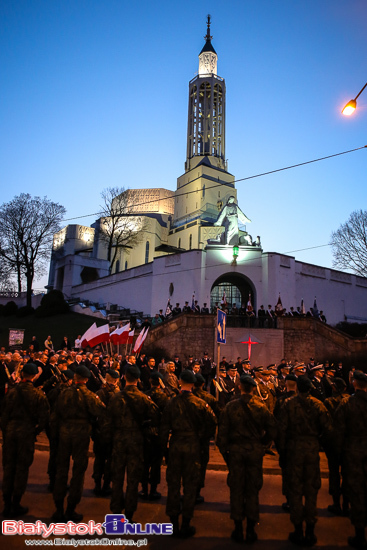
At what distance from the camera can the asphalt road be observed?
4.92m

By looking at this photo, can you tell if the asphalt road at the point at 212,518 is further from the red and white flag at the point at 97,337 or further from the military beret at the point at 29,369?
the red and white flag at the point at 97,337

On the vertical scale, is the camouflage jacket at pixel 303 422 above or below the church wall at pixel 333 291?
below

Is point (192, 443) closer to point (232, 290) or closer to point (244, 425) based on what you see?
point (244, 425)

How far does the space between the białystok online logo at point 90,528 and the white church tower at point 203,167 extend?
4160cm

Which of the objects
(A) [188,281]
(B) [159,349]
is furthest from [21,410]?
(A) [188,281]

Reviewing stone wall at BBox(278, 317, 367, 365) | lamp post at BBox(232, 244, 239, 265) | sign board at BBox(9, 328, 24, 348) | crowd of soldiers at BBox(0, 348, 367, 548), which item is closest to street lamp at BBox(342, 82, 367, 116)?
crowd of soldiers at BBox(0, 348, 367, 548)

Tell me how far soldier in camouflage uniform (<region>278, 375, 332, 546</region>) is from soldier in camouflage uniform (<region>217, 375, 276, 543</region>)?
0.29 metres

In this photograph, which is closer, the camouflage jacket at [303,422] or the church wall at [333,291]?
the camouflage jacket at [303,422]

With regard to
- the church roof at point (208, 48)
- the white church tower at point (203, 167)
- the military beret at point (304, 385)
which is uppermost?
the church roof at point (208, 48)

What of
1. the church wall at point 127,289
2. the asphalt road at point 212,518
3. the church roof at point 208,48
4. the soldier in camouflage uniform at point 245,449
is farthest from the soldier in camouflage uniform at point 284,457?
the church roof at point 208,48

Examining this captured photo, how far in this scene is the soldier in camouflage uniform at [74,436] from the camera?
5373 millimetres

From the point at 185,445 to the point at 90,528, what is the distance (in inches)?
63.5

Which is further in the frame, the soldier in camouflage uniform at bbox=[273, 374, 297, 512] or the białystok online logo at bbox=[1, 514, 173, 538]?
the soldier in camouflage uniform at bbox=[273, 374, 297, 512]

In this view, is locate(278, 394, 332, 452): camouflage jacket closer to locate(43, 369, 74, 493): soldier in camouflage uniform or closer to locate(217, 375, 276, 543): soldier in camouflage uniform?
locate(217, 375, 276, 543): soldier in camouflage uniform
